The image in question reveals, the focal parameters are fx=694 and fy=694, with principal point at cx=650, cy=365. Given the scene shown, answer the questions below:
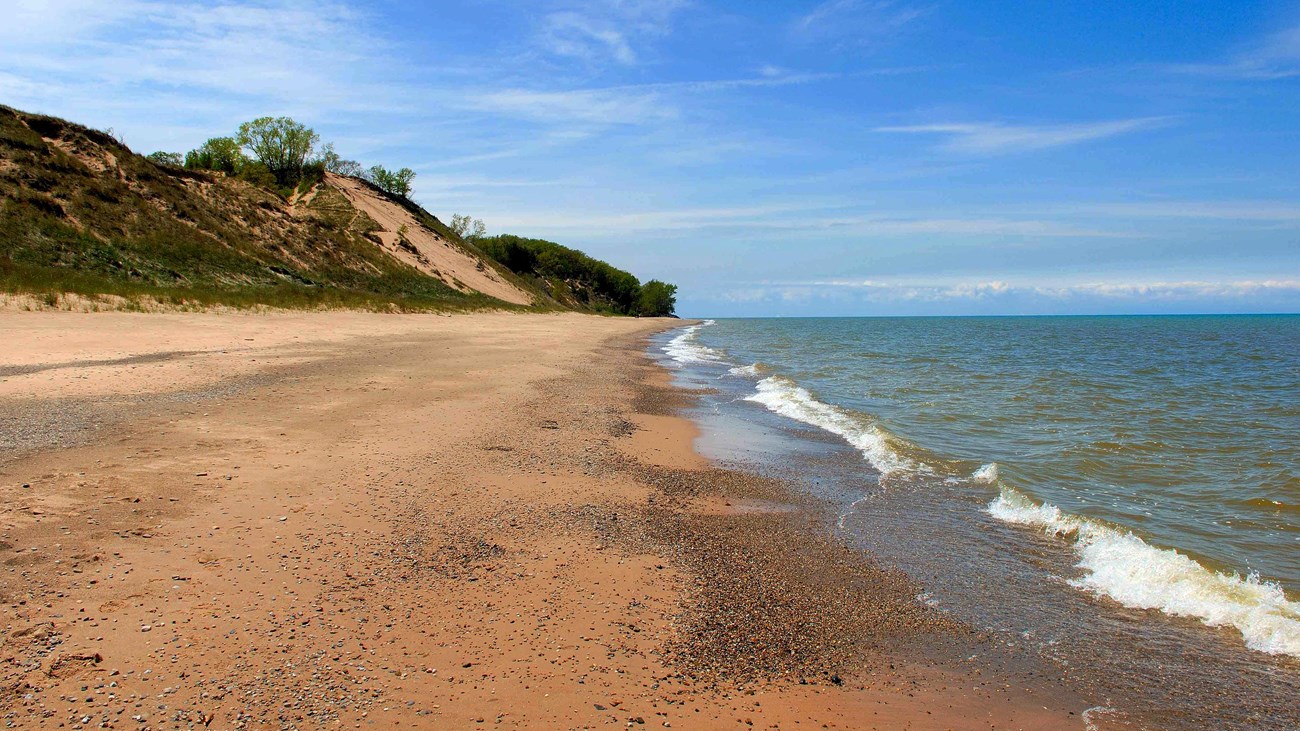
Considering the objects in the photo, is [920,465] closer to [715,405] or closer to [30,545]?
[715,405]

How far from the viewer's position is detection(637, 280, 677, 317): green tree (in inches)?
5027

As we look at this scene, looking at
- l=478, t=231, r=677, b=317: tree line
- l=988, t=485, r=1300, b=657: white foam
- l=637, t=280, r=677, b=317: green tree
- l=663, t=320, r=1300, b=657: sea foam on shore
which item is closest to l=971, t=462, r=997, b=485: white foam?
l=663, t=320, r=1300, b=657: sea foam on shore

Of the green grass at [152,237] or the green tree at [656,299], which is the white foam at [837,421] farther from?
the green tree at [656,299]

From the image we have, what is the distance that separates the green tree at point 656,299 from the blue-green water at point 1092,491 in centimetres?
10678

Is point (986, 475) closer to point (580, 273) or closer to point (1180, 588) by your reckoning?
point (1180, 588)

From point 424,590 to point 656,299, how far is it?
127m

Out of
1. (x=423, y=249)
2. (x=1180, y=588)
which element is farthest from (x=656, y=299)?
Answer: (x=1180, y=588)

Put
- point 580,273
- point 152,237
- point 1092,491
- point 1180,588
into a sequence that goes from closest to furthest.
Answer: point 1180,588
point 1092,491
point 152,237
point 580,273

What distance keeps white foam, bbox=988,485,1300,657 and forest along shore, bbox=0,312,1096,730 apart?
1.90 metres

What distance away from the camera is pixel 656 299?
131 m

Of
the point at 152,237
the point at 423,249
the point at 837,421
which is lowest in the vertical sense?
A: the point at 837,421

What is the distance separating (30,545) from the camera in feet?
15.2

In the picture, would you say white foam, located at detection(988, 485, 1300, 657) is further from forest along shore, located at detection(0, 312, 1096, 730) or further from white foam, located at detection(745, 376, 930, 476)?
white foam, located at detection(745, 376, 930, 476)

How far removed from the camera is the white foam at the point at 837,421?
32.9 feet
